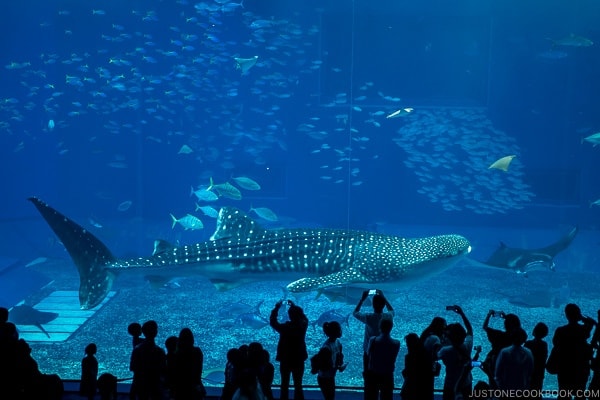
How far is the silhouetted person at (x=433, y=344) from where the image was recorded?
140 inches

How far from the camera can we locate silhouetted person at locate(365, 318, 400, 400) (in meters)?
3.69

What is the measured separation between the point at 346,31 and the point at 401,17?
7.78 feet

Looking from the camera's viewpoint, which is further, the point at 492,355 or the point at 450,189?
the point at 450,189

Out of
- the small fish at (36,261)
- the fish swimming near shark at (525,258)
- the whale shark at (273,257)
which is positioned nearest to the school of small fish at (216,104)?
the small fish at (36,261)

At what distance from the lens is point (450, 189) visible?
21.4 meters

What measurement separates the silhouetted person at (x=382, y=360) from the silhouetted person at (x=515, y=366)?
694 mm

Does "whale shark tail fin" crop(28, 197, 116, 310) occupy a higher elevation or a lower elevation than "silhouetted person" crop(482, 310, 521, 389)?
higher

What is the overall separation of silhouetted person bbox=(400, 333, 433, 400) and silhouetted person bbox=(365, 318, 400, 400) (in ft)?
0.54

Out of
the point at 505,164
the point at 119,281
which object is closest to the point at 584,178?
Result: the point at 505,164

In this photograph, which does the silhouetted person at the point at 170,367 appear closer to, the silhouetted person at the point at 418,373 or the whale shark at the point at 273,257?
the silhouetted person at the point at 418,373

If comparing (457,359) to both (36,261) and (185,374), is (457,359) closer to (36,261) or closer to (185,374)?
(185,374)

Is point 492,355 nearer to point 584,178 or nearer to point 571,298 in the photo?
point 571,298

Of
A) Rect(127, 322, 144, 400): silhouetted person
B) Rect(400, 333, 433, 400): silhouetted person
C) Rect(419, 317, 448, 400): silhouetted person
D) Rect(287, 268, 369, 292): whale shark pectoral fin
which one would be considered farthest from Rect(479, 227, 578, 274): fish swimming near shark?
Rect(127, 322, 144, 400): silhouetted person

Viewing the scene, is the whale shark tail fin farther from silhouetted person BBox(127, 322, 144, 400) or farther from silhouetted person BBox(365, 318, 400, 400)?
silhouetted person BBox(365, 318, 400, 400)
